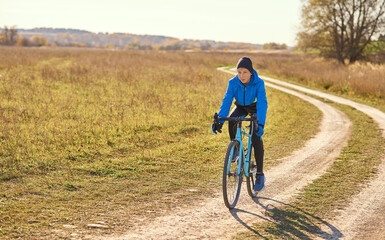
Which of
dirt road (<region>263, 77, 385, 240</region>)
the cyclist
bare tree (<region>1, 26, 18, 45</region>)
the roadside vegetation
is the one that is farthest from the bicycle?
bare tree (<region>1, 26, 18, 45</region>)

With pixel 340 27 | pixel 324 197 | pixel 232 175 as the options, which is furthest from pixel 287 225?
pixel 340 27

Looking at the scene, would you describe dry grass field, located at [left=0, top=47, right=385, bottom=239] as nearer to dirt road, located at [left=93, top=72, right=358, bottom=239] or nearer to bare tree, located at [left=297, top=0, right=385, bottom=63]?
dirt road, located at [left=93, top=72, right=358, bottom=239]

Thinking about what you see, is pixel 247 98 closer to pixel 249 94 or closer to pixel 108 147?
pixel 249 94

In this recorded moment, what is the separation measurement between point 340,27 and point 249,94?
1414 inches

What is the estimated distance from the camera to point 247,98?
475cm

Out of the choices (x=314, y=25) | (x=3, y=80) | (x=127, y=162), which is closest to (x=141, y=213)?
(x=127, y=162)

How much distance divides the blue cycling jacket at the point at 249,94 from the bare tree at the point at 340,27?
3415cm

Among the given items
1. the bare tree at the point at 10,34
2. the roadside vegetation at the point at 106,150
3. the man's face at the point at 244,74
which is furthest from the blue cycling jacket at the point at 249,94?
the bare tree at the point at 10,34

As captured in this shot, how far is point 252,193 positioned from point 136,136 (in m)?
4.71

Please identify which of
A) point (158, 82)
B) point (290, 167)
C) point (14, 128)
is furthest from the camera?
point (158, 82)

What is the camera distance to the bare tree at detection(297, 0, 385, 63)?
34.7 m

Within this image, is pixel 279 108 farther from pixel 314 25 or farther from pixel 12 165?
pixel 314 25

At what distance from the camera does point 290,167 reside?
7000 mm

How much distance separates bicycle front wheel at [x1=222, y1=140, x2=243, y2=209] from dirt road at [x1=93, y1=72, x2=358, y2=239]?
191mm
